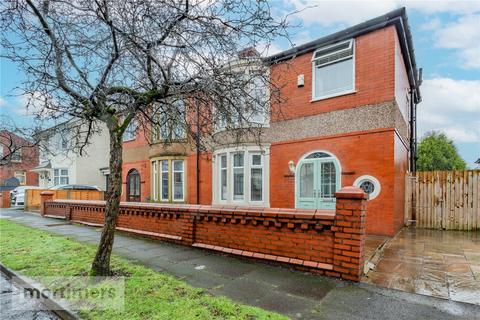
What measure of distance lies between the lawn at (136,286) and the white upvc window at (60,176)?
60.7 feet

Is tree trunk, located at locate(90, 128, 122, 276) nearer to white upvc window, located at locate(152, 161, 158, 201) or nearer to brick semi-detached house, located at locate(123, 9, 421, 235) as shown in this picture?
brick semi-detached house, located at locate(123, 9, 421, 235)

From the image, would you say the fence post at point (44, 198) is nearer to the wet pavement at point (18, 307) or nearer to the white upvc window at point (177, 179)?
the white upvc window at point (177, 179)

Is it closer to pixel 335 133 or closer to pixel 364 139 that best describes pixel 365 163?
pixel 364 139

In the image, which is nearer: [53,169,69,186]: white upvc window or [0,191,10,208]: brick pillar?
[0,191,10,208]: brick pillar

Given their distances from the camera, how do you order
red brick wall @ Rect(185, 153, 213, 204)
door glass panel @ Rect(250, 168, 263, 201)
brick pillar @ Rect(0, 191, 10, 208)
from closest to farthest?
door glass panel @ Rect(250, 168, 263, 201) → red brick wall @ Rect(185, 153, 213, 204) → brick pillar @ Rect(0, 191, 10, 208)

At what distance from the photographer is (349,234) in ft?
13.4

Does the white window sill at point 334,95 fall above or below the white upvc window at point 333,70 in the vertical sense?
below

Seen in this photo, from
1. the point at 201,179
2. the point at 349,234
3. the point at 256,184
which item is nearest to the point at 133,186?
the point at 201,179

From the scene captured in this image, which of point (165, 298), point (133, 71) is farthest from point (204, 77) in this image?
point (165, 298)

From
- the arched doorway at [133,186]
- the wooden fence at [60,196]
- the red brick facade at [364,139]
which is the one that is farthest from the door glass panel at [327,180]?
the wooden fence at [60,196]

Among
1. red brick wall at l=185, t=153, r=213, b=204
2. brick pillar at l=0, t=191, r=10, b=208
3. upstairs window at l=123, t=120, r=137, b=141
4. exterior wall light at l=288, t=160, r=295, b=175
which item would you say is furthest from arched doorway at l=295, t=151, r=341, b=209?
brick pillar at l=0, t=191, r=10, b=208

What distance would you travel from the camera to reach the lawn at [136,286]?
302 cm

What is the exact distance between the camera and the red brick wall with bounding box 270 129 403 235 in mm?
7766

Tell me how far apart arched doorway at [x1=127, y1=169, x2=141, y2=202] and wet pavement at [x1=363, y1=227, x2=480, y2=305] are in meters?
14.4
